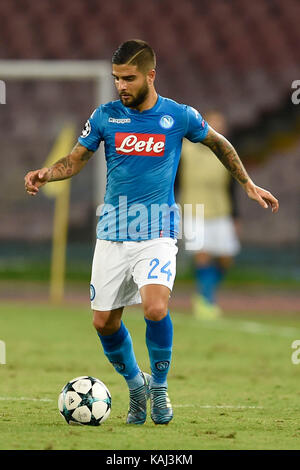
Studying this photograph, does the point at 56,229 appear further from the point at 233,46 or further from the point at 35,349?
the point at 35,349

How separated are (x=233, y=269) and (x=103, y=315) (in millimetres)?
9783

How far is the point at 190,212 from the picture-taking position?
38.1 feet

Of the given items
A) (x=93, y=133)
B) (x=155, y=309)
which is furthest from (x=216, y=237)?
(x=155, y=309)

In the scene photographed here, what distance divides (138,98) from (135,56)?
204 millimetres

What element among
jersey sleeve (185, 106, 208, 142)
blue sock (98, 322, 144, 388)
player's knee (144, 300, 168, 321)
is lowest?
blue sock (98, 322, 144, 388)

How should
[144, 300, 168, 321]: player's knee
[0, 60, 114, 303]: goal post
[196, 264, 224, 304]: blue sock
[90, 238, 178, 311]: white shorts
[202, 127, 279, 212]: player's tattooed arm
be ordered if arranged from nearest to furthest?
[144, 300, 168, 321]: player's knee
[90, 238, 178, 311]: white shorts
[202, 127, 279, 212]: player's tattooed arm
[196, 264, 224, 304]: blue sock
[0, 60, 114, 303]: goal post

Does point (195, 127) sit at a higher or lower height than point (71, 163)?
higher

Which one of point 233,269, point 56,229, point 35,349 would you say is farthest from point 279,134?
point 35,349

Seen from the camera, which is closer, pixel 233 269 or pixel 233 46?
pixel 233 269

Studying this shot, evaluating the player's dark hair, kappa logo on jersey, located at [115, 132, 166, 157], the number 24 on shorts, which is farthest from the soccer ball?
the player's dark hair

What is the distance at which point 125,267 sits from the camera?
16.9 ft

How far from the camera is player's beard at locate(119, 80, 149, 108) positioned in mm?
5075

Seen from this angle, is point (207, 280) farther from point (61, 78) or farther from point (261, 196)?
point (261, 196)

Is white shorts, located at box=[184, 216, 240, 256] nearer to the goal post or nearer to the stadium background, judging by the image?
the goal post
